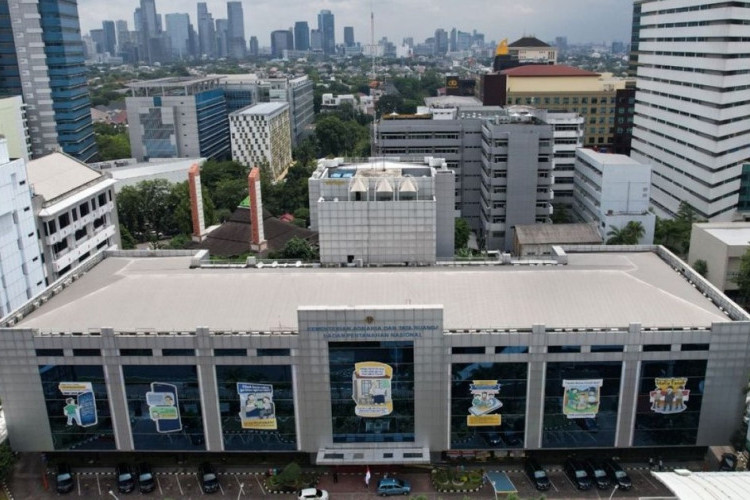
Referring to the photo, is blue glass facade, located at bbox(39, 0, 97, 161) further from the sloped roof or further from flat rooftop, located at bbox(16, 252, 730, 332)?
the sloped roof

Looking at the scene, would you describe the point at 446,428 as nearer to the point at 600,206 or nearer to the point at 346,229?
the point at 346,229

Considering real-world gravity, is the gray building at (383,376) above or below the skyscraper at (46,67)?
below

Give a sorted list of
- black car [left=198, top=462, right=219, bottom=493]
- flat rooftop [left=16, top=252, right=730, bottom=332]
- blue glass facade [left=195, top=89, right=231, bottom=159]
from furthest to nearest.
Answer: blue glass facade [left=195, top=89, right=231, bottom=159]
flat rooftop [left=16, top=252, right=730, bottom=332]
black car [left=198, top=462, right=219, bottom=493]

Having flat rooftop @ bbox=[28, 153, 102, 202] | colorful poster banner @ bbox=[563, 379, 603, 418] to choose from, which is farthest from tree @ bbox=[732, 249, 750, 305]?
flat rooftop @ bbox=[28, 153, 102, 202]

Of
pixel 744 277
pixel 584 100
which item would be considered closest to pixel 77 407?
pixel 744 277

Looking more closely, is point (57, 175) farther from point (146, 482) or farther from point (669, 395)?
point (669, 395)

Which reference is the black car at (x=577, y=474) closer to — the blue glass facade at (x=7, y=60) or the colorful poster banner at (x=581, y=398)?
the colorful poster banner at (x=581, y=398)

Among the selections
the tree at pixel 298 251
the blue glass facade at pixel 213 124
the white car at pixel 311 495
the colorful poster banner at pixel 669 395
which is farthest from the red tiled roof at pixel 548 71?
the white car at pixel 311 495
